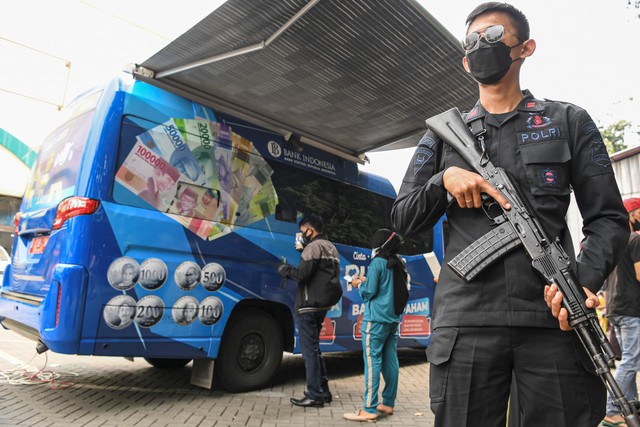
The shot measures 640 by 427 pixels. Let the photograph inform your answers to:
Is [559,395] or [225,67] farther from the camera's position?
[225,67]

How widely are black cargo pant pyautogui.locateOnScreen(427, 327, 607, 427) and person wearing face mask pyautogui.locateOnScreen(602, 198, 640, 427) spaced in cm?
329

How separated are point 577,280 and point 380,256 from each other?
3148mm

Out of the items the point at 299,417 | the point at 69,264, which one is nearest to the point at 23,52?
the point at 69,264

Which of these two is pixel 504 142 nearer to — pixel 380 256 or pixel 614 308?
pixel 380 256

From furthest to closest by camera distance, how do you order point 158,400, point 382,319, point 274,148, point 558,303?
1. point 274,148
2. point 158,400
3. point 382,319
4. point 558,303

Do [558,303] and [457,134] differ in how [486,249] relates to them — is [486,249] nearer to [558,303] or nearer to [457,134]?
[558,303]

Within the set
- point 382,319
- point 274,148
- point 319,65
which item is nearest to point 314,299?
point 382,319

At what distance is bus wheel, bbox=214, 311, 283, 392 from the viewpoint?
470cm

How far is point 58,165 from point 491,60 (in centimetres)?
420

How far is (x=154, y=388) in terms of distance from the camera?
16.3 ft

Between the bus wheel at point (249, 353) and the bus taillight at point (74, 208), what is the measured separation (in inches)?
70.0

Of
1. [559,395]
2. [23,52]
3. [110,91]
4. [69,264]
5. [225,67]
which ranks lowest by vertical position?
[559,395]

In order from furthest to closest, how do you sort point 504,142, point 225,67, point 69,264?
point 225,67
point 69,264
point 504,142

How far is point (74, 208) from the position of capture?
3812mm
